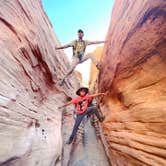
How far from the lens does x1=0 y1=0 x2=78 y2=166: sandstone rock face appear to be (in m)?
2.94

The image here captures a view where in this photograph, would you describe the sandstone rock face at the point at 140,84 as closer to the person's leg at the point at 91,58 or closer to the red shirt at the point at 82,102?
the red shirt at the point at 82,102

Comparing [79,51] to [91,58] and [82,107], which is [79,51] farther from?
[82,107]

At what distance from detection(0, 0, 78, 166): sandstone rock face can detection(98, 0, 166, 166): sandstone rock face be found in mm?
2391

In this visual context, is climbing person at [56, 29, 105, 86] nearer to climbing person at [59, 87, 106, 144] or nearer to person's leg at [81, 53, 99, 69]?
person's leg at [81, 53, 99, 69]

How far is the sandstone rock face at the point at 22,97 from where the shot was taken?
294cm

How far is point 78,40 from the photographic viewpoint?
802 centimetres

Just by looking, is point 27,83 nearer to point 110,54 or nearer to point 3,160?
point 3,160

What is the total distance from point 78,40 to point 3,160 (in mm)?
6639

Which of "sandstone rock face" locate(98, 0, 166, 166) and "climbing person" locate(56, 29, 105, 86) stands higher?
"climbing person" locate(56, 29, 105, 86)

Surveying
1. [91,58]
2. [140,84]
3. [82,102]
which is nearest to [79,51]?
[91,58]

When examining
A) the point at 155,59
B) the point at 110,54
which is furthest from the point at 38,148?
the point at 110,54

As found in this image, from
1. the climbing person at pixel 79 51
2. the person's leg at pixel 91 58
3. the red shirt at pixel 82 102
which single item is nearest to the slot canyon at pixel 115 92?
the red shirt at pixel 82 102

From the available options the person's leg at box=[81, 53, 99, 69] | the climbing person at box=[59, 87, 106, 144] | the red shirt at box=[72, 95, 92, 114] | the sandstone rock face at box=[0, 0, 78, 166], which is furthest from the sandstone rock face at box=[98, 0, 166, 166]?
the sandstone rock face at box=[0, 0, 78, 166]

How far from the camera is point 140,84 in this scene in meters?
4.24
